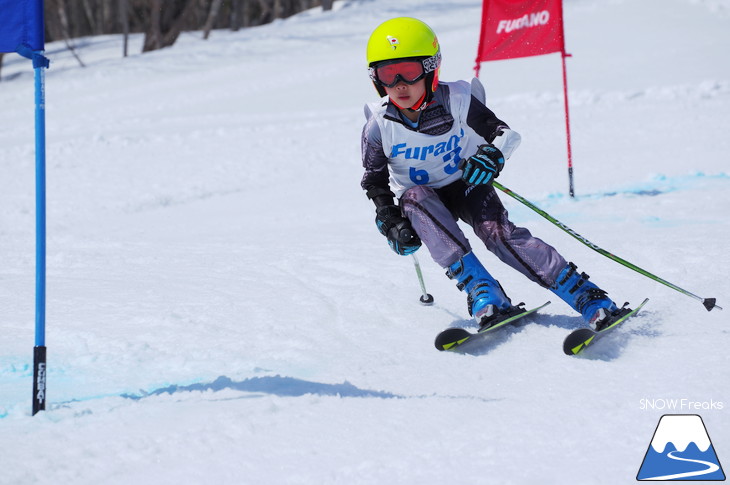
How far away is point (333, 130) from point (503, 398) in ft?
27.9

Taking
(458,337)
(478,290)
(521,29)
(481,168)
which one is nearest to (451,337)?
(458,337)

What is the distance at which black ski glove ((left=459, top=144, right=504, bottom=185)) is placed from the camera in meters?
3.57

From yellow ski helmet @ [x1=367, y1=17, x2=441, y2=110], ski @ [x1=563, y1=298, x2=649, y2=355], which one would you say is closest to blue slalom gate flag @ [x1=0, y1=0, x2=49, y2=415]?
yellow ski helmet @ [x1=367, y1=17, x2=441, y2=110]

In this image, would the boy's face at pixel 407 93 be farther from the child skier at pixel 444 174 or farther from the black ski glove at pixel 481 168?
the black ski glove at pixel 481 168

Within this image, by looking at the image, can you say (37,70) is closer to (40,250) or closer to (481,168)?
(40,250)

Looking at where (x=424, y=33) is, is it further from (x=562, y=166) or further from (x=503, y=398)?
(x=562, y=166)

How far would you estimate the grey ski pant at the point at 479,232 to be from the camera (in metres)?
3.65

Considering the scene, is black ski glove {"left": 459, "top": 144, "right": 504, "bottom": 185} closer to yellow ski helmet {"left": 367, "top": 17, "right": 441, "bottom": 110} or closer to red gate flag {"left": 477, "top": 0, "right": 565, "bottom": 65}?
yellow ski helmet {"left": 367, "top": 17, "right": 441, "bottom": 110}

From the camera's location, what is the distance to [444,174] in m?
3.96

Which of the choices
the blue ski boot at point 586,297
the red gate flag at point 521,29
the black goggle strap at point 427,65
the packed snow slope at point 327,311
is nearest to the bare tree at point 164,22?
the packed snow slope at point 327,311

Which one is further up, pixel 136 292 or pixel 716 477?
pixel 716 477

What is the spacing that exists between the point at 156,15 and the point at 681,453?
75.3 ft

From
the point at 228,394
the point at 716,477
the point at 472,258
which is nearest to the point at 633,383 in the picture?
the point at 716,477

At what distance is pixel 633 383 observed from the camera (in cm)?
297
